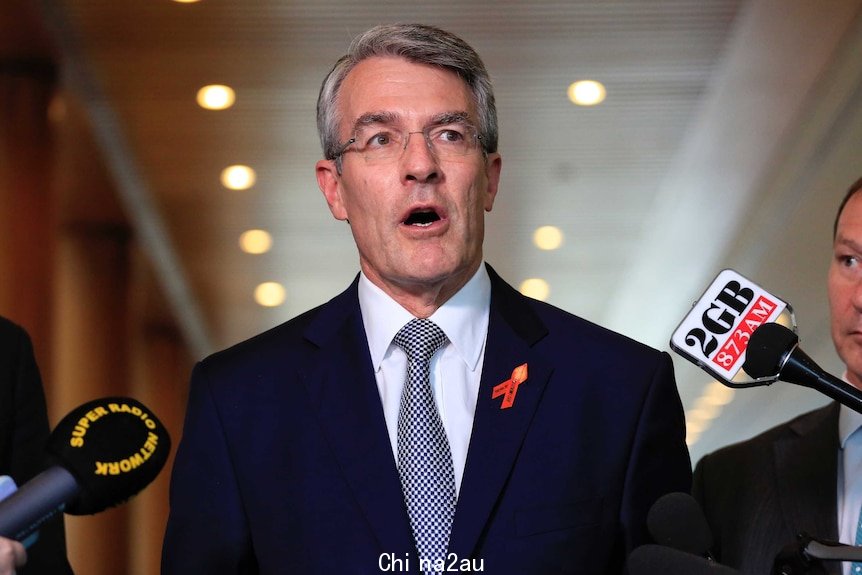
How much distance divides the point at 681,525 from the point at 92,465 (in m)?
0.63

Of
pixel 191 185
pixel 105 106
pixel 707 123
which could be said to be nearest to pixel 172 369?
pixel 191 185

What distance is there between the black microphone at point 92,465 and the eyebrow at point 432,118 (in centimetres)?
69

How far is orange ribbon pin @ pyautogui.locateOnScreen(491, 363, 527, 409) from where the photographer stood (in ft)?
6.19

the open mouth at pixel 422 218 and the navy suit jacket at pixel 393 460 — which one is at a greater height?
the open mouth at pixel 422 218

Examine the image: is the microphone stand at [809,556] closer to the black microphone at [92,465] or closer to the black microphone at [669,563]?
the black microphone at [669,563]

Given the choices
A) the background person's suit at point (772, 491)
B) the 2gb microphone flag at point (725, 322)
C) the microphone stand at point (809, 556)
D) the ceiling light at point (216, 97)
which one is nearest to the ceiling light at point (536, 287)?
the ceiling light at point (216, 97)

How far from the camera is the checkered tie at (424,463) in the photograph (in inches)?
70.6

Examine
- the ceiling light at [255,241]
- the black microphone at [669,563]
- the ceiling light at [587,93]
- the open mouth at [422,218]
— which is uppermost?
the ceiling light at [255,241]

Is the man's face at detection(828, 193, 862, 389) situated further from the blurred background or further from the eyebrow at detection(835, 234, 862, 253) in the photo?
the blurred background

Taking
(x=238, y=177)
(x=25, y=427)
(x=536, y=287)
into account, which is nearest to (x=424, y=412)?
(x=25, y=427)

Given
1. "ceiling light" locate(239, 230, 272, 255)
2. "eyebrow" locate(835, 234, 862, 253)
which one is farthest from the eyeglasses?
"ceiling light" locate(239, 230, 272, 255)

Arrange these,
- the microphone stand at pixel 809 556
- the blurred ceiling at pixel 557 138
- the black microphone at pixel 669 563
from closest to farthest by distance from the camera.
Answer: the black microphone at pixel 669 563 → the microphone stand at pixel 809 556 → the blurred ceiling at pixel 557 138

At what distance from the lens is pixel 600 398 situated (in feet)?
6.31

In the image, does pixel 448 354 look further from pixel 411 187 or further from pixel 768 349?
pixel 768 349
